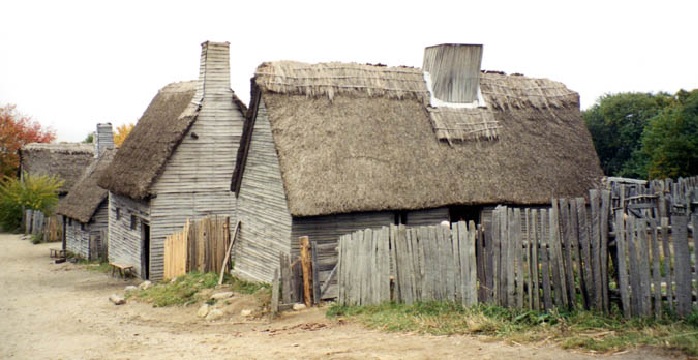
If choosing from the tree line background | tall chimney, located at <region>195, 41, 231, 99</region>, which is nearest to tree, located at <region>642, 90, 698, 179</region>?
the tree line background

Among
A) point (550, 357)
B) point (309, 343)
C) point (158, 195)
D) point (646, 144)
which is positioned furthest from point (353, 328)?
point (646, 144)

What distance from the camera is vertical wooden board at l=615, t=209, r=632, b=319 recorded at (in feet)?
33.3

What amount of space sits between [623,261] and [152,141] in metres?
19.0

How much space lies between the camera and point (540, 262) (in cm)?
1125

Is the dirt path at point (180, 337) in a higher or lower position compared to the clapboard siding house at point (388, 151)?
lower

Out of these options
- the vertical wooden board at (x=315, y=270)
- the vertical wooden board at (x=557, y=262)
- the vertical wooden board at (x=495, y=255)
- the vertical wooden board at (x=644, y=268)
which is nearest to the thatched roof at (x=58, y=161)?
the vertical wooden board at (x=315, y=270)

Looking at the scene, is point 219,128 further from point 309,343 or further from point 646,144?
point 646,144

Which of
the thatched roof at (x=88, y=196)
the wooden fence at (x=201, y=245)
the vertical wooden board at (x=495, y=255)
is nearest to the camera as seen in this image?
the vertical wooden board at (x=495, y=255)

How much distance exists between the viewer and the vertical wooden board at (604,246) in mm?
10414

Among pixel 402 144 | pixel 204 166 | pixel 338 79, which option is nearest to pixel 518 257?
pixel 402 144

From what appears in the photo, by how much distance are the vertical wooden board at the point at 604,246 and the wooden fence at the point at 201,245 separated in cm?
1221

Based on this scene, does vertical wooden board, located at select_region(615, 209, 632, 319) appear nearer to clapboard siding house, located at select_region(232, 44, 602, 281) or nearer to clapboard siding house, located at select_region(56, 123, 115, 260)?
clapboard siding house, located at select_region(232, 44, 602, 281)

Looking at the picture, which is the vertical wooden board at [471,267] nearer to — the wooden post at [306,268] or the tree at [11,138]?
the wooden post at [306,268]

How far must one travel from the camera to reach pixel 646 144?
41094mm
